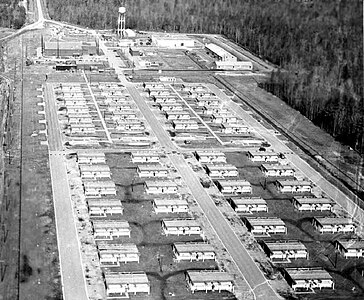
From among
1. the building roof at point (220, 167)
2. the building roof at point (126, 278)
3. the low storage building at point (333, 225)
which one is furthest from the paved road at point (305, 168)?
the building roof at point (126, 278)

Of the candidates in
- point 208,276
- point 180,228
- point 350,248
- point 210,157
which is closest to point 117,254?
point 180,228

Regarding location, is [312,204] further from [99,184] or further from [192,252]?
[99,184]

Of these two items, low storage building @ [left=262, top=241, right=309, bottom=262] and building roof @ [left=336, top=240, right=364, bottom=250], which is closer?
low storage building @ [left=262, top=241, right=309, bottom=262]

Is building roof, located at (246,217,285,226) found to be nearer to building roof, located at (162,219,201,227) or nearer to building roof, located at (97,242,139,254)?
building roof, located at (162,219,201,227)

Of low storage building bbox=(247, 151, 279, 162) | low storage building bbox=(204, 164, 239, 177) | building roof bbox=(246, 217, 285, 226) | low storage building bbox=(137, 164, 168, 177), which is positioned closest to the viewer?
building roof bbox=(246, 217, 285, 226)

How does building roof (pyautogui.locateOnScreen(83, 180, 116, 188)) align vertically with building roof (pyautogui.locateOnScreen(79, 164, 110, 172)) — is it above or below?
below

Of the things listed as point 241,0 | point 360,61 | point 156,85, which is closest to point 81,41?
point 156,85

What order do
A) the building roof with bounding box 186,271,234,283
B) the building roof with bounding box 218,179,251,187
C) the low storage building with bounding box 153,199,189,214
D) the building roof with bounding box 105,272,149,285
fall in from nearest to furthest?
the building roof with bounding box 105,272,149,285, the building roof with bounding box 186,271,234,283, the low storage building with bounding box 153,199,189,214, the building roof with bounding box 218,179,251,187

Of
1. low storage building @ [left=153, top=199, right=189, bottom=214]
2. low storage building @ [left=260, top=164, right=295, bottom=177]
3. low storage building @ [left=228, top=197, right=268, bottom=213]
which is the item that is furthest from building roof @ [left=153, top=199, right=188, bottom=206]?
low storage building @ [left=260, top=164, right=295, bottom=177]

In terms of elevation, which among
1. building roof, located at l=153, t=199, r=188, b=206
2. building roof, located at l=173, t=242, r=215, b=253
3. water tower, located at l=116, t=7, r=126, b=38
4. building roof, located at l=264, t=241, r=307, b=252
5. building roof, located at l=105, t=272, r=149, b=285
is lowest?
building roof, located at l=105, t=272, r=149, b=285
